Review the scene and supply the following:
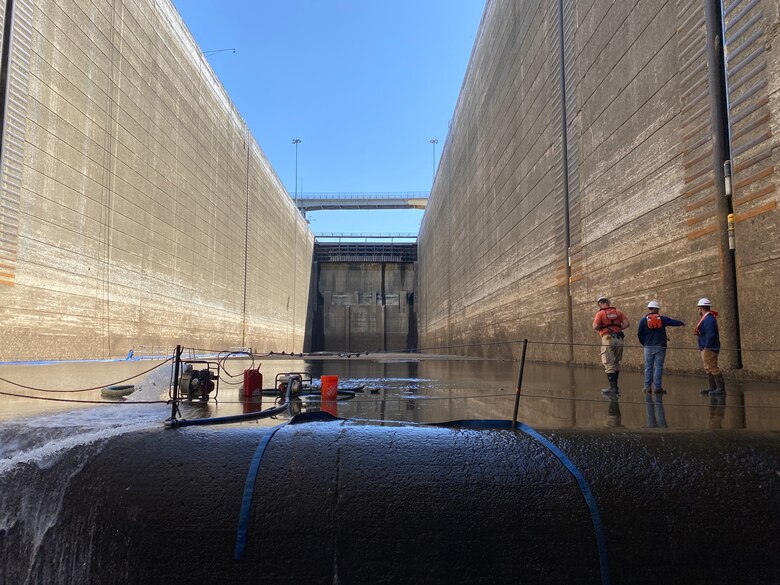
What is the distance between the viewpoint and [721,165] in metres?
7.37

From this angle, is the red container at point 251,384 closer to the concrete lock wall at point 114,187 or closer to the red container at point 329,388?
the red container at point 329,388

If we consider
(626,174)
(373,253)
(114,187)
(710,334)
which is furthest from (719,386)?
(373,253)

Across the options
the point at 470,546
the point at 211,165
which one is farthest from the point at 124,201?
the point at 470,546

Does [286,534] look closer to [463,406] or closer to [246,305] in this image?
[463,406]

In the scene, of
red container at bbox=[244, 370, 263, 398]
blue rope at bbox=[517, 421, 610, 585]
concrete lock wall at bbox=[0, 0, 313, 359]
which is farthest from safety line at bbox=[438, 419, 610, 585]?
concrete lock wall at bbox=[0, 0, 313, 359]

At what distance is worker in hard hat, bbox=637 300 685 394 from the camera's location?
5988 millimetres

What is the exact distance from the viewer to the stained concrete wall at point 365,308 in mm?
49469

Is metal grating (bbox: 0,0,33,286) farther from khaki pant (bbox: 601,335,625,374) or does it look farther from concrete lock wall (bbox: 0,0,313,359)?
khaki pant (bbox: 601,335,625,374)

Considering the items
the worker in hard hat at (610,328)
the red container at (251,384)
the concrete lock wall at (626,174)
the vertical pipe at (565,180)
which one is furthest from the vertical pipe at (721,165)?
the red container at (251,384)

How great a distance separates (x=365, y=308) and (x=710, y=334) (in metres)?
44.4

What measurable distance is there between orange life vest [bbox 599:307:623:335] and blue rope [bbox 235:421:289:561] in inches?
193

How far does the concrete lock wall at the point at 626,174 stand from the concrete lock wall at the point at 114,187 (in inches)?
521

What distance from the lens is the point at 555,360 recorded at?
13461 mm

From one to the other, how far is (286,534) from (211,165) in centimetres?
2571
